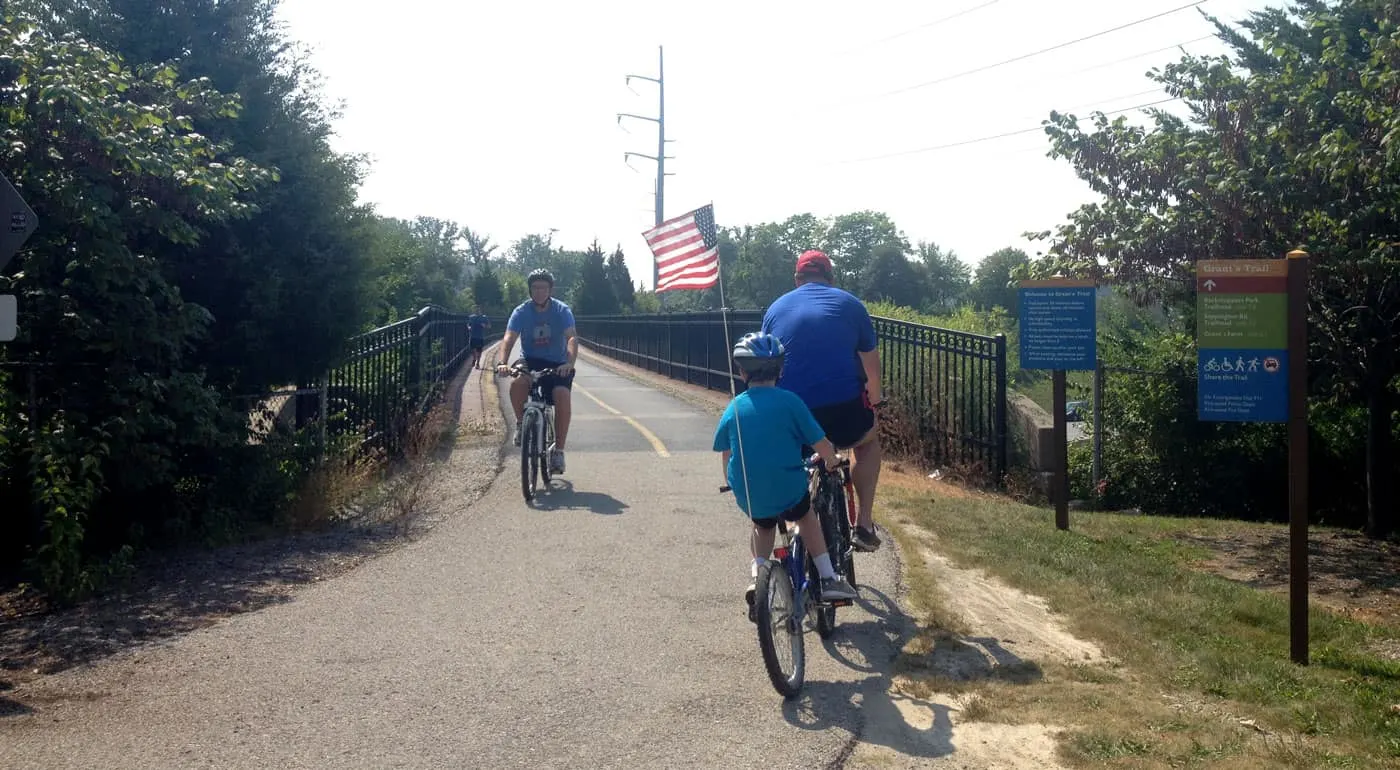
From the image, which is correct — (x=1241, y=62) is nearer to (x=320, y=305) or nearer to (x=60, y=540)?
(x=320, y=305)

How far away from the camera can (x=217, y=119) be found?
→ 388 inches

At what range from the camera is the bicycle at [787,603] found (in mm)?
5125

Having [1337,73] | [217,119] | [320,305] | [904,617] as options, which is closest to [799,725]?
[904,617]

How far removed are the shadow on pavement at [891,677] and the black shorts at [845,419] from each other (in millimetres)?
1031

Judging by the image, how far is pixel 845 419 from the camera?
657 centimetres

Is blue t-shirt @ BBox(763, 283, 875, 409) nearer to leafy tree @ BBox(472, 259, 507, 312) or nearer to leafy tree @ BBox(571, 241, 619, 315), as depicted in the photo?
leafy tree @ BBox(571, 241, 619, 315)

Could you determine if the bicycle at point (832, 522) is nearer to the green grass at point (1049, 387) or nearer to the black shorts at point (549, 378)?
the black shorts at point (549, 378)

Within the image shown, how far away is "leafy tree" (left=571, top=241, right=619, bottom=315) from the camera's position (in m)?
73.7

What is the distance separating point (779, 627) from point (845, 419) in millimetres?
1596

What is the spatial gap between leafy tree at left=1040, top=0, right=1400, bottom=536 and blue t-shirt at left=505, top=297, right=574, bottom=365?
236 inches

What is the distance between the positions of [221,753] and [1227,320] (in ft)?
18.9

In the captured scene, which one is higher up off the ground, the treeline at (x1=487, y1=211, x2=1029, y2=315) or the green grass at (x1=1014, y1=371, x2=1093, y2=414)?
the treeline at (x1=487, y1=211, x2=1029, y2=315)

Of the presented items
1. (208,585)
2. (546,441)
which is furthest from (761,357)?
(546,441)

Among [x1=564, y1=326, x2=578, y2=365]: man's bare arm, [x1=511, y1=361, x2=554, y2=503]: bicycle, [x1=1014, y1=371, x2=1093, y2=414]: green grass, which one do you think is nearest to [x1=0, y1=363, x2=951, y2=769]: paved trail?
[x1=511, y1=361, x2=554, y2=503]: bicycle
